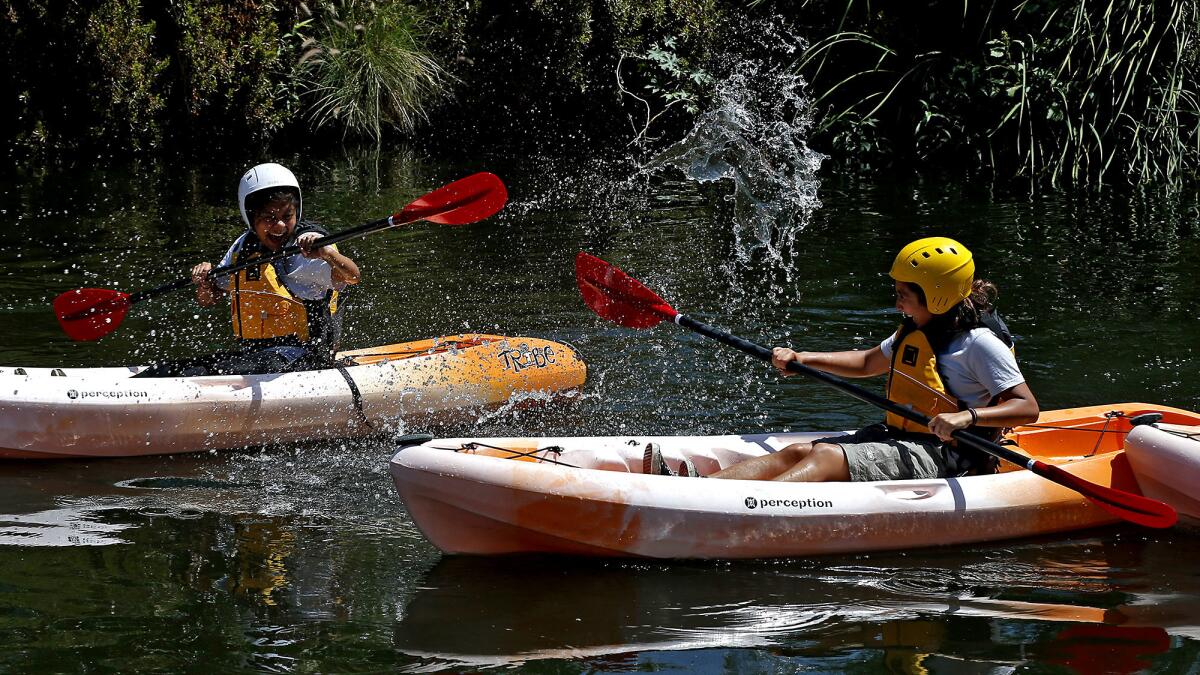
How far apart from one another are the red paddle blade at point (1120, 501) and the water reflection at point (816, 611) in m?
0.21

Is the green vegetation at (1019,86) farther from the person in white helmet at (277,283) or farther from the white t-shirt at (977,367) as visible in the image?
the white t-shirt at (977,367)

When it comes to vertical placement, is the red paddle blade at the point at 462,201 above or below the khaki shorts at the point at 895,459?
above

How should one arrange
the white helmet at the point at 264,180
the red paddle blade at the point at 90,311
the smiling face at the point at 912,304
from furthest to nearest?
the red paddle blade at the point at 90,311
the white helmet at the point at 264,180
the smiling face at the point at 912,304

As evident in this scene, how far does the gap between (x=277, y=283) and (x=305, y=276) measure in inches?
5.7

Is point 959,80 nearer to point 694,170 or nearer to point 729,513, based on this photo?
point 694,170

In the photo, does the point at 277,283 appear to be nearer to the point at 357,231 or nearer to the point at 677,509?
the point at 357,231

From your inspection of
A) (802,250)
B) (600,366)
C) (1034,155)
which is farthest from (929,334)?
(1034,155)

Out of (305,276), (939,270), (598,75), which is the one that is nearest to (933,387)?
(939,270)

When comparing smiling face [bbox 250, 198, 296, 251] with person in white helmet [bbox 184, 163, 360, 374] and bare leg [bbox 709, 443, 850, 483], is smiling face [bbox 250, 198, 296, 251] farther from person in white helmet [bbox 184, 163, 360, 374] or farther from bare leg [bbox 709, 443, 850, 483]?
bare leg [bbox 709, 443, 850, 483]

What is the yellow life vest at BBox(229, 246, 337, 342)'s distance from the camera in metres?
6.32

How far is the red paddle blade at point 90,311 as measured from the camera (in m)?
6.71

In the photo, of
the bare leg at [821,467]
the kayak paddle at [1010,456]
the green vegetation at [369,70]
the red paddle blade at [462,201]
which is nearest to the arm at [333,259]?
the red paddle blade at [462,201]

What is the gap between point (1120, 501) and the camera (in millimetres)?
4879

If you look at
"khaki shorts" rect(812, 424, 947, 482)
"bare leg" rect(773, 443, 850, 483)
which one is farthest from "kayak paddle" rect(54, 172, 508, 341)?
"khaki shorts" rect(812, 424, 947, 482)
